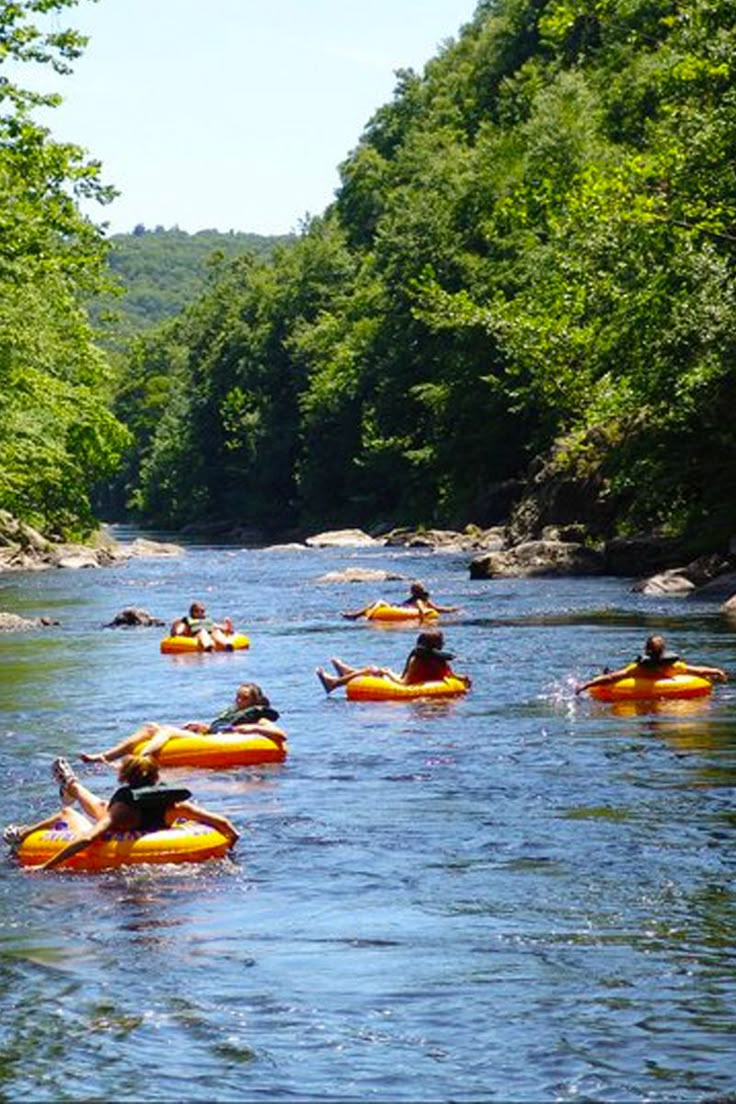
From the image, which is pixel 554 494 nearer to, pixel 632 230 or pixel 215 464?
pixel 632 230

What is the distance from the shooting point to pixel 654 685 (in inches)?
789

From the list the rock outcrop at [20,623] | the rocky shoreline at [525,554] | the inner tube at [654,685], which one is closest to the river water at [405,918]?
the inner tube at [654,685]

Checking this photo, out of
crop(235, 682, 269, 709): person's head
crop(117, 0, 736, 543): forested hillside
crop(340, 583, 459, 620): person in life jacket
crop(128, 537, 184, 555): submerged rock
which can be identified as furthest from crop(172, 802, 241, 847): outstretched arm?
crop(128, 537, 184, 555): submerged rock

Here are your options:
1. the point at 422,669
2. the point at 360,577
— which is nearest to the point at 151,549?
the point at 360,577

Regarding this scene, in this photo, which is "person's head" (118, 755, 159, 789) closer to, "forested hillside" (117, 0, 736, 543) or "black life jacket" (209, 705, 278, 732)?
"black life jacket" (209, 705, 278, 732)

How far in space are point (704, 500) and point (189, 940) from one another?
27.1 metres

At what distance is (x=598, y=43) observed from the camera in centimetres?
9175

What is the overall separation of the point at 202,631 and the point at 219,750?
425 inches

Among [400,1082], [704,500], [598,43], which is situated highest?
[598,43]

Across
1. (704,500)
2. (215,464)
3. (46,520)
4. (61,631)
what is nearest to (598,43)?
(215,464)

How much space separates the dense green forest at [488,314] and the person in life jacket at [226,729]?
627 inches

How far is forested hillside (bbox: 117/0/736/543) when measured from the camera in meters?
33.0

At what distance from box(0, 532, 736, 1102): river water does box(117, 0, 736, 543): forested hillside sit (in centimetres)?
1282

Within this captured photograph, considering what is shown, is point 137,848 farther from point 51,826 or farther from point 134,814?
point 51,826
